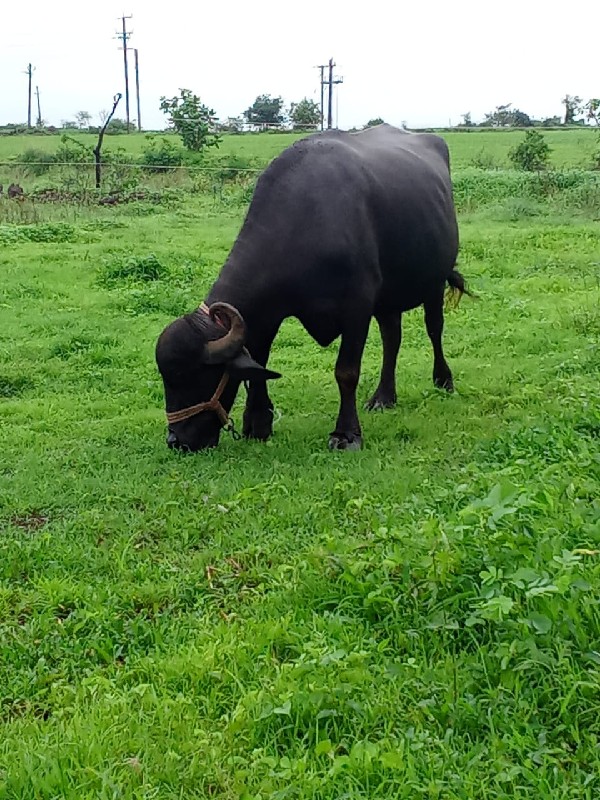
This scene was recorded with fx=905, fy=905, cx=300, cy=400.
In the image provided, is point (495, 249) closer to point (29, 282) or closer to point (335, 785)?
point (29, 282)

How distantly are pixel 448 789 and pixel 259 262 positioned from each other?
12.5ft

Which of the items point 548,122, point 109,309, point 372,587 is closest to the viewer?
point 372,587

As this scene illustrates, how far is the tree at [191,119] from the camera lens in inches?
1185

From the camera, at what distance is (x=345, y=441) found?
5727 mm

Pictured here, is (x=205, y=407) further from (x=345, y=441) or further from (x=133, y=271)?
(x=133, y=271)

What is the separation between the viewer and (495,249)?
12.8 meters

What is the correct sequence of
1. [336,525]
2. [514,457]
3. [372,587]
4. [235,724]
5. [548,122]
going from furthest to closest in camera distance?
[548,122]
[514,457]
[336,525]
[372,587]
[235,724]

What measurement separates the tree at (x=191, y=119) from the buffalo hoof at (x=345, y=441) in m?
26.2

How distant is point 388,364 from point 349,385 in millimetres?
1134

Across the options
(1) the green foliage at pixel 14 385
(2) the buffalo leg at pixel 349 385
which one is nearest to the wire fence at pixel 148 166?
(1) the green foliage at pixel 14 385

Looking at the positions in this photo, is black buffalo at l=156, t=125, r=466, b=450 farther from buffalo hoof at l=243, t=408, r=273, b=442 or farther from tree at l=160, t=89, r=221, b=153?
tree at l=160, t=89, r=221, b=153

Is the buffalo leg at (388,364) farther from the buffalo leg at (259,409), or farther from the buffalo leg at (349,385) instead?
the buffalo leg at (259,409)

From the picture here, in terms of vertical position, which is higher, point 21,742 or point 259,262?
point 259,262

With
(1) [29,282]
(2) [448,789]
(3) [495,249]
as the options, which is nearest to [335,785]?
(2) [448,789]
